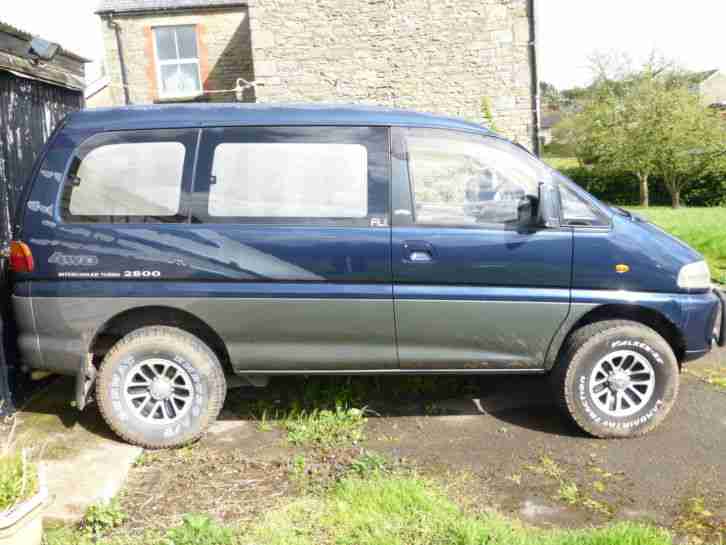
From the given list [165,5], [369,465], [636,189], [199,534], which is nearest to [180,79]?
[165,5]

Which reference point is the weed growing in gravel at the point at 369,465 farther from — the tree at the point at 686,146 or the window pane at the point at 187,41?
the tree at the point at 686,146

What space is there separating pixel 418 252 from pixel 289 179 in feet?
3.07

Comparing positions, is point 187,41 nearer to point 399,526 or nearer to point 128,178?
point 128,178

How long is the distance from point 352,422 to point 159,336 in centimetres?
144

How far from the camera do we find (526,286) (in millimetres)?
4234

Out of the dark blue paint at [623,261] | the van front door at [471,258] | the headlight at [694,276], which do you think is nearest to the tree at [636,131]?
the headlight at [694,276]

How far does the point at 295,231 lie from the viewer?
4.14 meters

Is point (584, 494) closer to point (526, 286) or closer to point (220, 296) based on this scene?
point (526, 286)

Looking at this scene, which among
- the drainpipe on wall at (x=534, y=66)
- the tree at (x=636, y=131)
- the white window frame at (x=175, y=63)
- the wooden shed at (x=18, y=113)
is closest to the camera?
the wooden shed at (x=18, y=113)

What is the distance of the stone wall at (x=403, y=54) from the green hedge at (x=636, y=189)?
53.1 ft

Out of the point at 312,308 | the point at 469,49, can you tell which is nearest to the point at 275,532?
the point at 312,308

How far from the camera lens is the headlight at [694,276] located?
425 centimetres

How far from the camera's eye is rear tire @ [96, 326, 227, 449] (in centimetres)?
424

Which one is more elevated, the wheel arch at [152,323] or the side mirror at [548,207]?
the side mirror at [548,207]
